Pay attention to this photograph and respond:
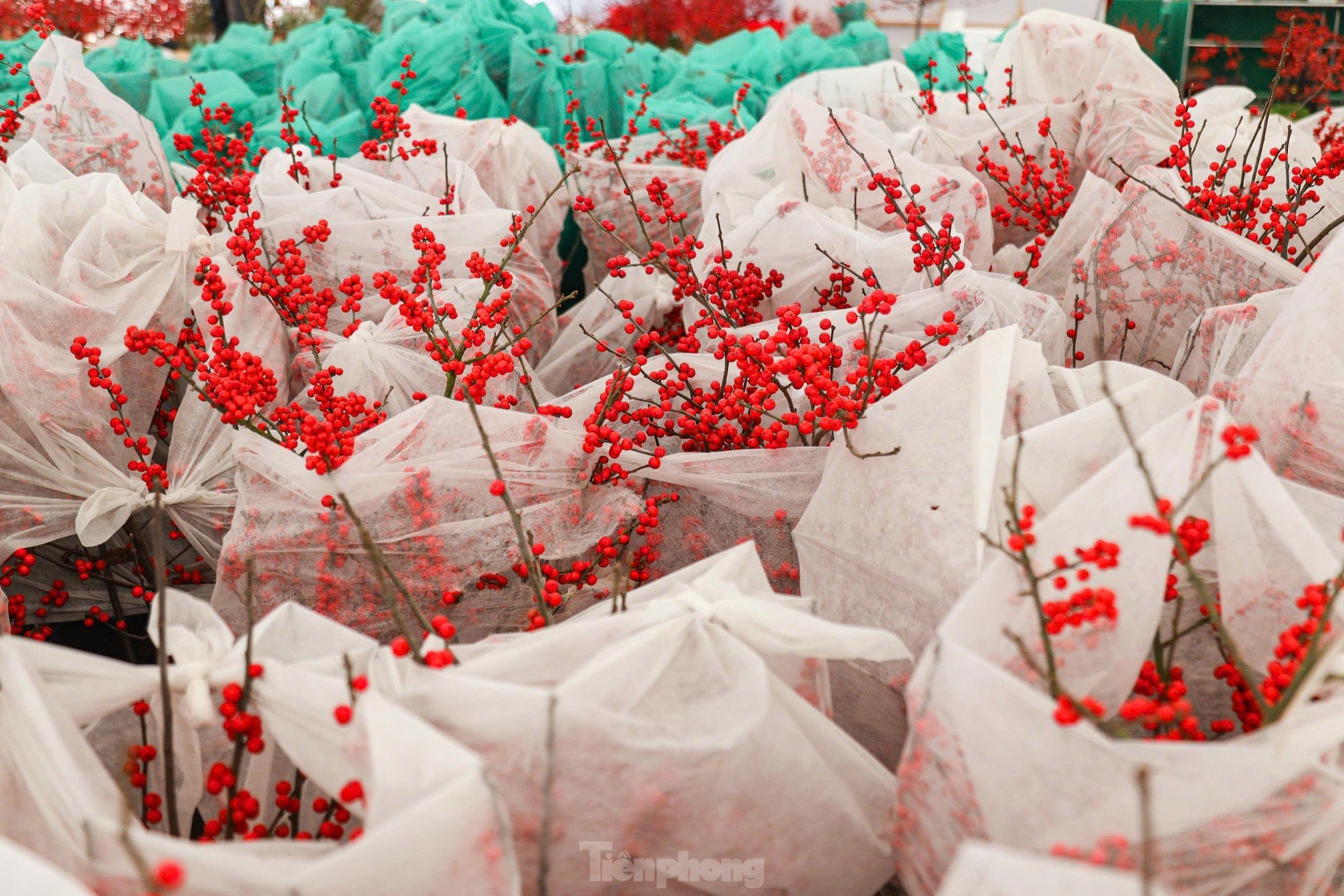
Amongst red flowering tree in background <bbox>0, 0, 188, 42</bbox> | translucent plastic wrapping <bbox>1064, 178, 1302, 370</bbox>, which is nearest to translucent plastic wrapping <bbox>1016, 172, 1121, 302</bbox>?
translucent plastic wrapping <bbox>1064, 178, 1302, 370</bbox>

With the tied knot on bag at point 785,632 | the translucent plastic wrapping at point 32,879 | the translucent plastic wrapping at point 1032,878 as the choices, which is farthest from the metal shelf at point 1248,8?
the translucent plastic wrapping at point 32,879

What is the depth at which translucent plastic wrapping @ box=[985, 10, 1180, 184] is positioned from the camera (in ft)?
5.38

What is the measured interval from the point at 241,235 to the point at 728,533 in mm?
722

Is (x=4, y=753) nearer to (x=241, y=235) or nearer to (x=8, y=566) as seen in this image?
(x=8, y=566)

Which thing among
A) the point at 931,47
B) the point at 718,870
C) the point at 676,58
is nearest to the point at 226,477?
the point at 718,870

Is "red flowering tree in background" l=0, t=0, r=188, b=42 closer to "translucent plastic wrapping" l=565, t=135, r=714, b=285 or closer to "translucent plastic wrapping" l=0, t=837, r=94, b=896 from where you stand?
"translucent plastic wrapping" l=565, t=135, r=714, b=285

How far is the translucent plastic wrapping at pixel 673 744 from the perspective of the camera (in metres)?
0.64

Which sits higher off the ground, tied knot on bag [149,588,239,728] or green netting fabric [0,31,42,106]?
green netting fabric [0,31,42,106]

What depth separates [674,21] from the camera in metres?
3.88

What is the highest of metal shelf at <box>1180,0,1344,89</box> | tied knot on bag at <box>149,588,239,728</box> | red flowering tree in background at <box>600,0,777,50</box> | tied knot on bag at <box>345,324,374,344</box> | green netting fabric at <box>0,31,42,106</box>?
green netting fabric at <box>0,31,42,106</box>

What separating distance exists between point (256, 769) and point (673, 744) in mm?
323

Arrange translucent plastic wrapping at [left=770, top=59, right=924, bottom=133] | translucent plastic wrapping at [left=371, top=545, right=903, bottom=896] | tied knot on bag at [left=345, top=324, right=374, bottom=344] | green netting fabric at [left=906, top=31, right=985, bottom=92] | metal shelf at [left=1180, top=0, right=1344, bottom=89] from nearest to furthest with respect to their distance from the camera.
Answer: translucent plastic wrapping at [left=371, top=545, right=903, bottom=896], tied knot on bag at [left=345, top=324, right=374, bottom=344], translucent plastic wrapping at [left=770, top=59, right=924, bottom=133], green netting fabric at [left=906, top=31, right=985, bottom=92], metal shelf at [left=1180, top=0, right=1344, bottom=89]

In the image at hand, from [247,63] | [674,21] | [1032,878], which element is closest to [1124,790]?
[1032,878]

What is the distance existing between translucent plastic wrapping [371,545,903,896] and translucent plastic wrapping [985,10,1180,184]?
1161 millimetres
